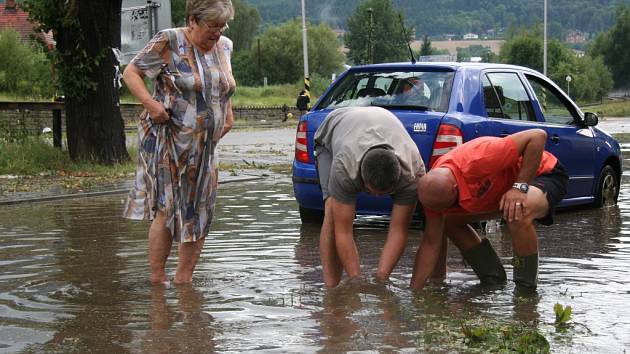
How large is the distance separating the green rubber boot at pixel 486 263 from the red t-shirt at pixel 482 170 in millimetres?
590

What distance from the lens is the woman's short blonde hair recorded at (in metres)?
6.93

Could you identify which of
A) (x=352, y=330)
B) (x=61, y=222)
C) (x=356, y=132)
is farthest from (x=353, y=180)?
(x=61, y=222)

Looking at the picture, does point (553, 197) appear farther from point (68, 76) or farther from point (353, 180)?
point (68, 76)

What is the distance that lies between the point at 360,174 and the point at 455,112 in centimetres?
356

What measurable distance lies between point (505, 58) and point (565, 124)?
101 m

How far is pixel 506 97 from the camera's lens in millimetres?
10977

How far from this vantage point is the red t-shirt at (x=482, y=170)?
22.2ft

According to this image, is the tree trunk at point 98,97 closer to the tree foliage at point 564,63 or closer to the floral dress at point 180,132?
the floral dress at point 180,132

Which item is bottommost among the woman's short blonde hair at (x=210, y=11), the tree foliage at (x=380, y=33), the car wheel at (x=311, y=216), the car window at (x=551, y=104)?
the car wheel at (x=311, y=216)

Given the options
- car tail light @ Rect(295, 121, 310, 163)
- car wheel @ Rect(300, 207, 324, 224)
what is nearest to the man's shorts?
car tail light @ Rect(295, 121, 310, 163)

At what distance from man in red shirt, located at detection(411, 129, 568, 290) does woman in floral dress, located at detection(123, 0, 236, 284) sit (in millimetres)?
1325

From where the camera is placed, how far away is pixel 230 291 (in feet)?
24.1

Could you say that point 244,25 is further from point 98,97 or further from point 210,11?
point 210,11

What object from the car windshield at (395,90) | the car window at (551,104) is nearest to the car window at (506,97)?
the car window at (551,104)
